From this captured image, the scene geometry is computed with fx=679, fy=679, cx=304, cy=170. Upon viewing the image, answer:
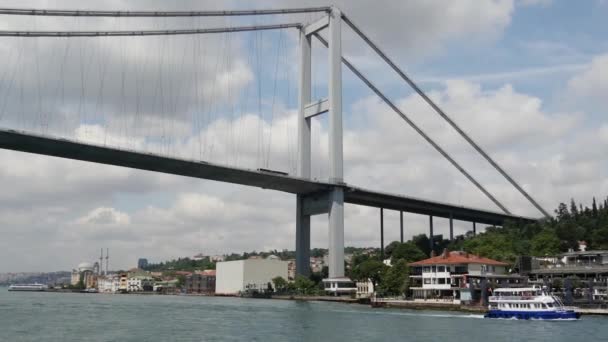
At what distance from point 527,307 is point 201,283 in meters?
108

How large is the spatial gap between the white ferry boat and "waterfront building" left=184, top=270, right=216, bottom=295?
332 ft

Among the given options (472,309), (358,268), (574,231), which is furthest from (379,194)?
(472,309)

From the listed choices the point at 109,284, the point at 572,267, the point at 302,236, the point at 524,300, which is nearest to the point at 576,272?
the point at 572,267

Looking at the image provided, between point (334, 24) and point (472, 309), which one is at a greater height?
point (334, 24)

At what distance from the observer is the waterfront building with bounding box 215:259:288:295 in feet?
368

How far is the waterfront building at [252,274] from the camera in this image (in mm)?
112188

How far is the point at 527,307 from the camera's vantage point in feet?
124

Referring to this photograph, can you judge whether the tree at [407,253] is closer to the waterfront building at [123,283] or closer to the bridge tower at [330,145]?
the bridge tower at [330,145]

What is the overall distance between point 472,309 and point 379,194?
31099 mm

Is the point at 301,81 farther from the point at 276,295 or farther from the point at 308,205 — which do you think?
the point at 276,295

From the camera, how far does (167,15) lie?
52156 mm

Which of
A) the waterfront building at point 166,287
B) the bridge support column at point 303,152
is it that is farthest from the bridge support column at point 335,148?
the waterfront building at point 166,287

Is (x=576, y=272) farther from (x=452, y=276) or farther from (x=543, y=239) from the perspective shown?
(x=543, y=239)

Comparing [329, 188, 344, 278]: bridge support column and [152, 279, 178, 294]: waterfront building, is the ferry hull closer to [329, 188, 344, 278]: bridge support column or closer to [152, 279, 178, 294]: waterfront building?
[329, 188, 344, 278]: bridge support column
